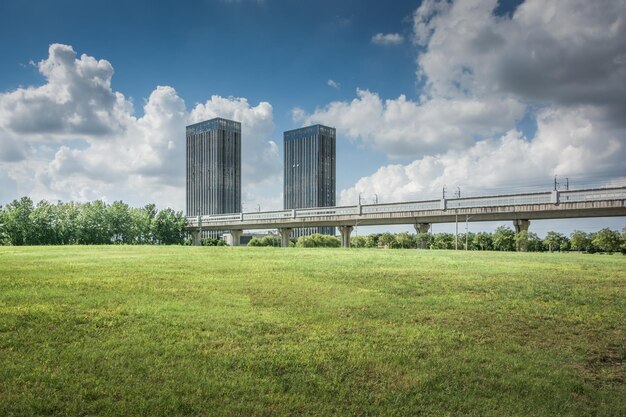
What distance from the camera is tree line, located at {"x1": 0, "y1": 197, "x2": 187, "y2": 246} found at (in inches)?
3378

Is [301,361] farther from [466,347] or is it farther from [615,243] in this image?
[615,243]

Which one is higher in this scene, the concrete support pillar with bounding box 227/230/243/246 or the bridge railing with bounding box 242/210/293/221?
the bridge railing with bounding box 242/210/293/221

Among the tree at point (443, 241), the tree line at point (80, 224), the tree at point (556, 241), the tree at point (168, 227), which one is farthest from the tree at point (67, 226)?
the tree at point (556, 241)

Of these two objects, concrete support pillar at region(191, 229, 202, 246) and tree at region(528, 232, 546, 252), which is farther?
concrete support pillar at region(191, 229, 202, 246)

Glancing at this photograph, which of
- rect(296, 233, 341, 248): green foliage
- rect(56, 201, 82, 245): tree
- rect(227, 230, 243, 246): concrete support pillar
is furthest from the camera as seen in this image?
rect(227, 230, 243, 246): concrete support pillar

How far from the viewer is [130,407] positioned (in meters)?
7.00

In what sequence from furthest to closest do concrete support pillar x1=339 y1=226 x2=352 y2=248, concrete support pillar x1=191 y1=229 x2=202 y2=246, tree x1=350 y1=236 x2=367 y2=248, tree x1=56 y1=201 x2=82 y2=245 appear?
concrete support pillar x1=191 y1=229 x2=202 y2=246 < tree x1=350 y1=236 x2=367 y2=248 < concrete support pillar x1=339 y1=226 x2=352 y2=248 < tree x1=56 y1=201 x2=82 y2=245

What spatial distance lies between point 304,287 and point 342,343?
21.3ft

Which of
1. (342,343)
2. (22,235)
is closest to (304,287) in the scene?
(342,343)

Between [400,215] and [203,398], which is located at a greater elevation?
[400,215]

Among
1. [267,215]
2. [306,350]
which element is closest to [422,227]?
[267,215]

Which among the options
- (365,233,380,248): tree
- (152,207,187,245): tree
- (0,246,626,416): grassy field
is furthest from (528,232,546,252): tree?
(152,207,187,245): tree

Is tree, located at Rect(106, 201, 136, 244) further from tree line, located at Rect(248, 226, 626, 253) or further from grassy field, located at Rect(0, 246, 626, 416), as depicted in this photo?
grassy field, located at Rect(0, 246, 626, 416)

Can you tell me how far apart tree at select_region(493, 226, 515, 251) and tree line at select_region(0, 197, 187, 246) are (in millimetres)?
73118
